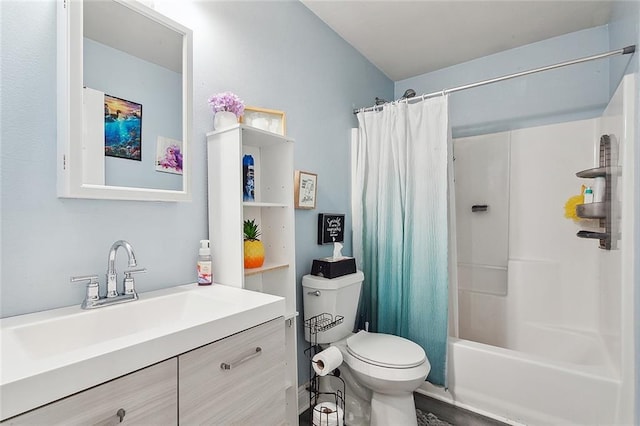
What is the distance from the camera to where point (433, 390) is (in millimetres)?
2037

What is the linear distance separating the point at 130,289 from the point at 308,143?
1.33 metres

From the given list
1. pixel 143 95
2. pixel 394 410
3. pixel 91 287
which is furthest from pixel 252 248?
pixel 394 410

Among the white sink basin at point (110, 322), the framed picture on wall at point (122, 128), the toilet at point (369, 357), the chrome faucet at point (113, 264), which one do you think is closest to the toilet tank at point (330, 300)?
the toilet at point (369, 357)

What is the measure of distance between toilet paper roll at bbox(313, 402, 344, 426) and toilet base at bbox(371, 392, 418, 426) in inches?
8.7

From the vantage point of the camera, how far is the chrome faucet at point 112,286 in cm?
98

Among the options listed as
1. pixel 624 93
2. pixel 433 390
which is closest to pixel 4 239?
pixel 433 390

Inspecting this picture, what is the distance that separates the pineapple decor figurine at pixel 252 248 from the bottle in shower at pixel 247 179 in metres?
0.14

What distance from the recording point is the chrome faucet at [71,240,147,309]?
38.8 inches

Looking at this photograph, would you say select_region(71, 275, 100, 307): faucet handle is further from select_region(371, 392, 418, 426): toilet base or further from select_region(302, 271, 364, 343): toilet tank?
select_region(371, 392, 418, 426): toilet base

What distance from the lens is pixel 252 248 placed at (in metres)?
1.44

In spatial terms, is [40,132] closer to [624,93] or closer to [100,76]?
[100,76]

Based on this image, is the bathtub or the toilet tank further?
the toilet tank

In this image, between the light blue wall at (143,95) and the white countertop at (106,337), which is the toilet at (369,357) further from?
the light blue wall at (143,95)

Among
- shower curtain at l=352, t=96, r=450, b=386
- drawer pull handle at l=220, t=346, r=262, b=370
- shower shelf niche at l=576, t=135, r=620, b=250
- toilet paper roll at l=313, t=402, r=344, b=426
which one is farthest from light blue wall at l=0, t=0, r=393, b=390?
shower shelf niche at l=576, t=135, r=620, b=250
